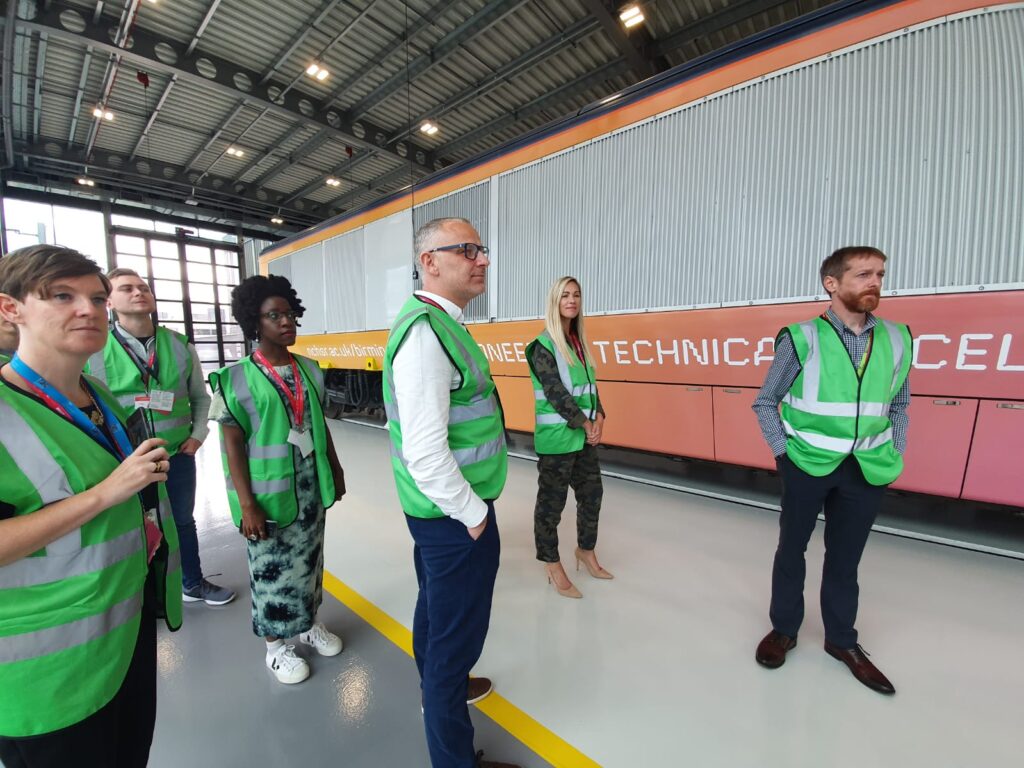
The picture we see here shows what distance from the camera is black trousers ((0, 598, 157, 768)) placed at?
2.77 feet

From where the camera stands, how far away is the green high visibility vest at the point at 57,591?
0.79 meters

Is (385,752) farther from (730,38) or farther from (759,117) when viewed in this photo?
(730,38)

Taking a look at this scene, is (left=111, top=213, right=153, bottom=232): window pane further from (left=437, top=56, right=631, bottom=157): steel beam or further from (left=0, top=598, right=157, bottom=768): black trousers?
(left=0, top=598, right=157, bottom=768): black trousers

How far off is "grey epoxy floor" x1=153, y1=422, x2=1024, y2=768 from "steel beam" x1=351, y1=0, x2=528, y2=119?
6559mm

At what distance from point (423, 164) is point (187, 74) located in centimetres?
455

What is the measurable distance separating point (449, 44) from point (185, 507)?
6.93 metres

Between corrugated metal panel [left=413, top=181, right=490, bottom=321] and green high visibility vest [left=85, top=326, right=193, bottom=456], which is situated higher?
corrugated metal panel [left=413, top=181, right=490, bottom=321]

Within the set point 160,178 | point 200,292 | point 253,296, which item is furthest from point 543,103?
point 200,292

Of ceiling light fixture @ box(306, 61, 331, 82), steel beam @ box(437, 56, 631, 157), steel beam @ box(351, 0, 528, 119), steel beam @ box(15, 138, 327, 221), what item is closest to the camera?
steel beam @ box(351, 0, 528, 119)

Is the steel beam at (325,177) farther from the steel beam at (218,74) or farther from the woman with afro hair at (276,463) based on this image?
the woman with afro hair at (276,463)

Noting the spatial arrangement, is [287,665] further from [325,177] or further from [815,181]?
[325,177]

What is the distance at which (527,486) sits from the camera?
14.0 ft

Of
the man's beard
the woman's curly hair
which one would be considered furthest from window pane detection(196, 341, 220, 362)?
the man's beard

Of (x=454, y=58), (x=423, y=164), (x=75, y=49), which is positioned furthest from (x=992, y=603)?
(x=75, y=49)
